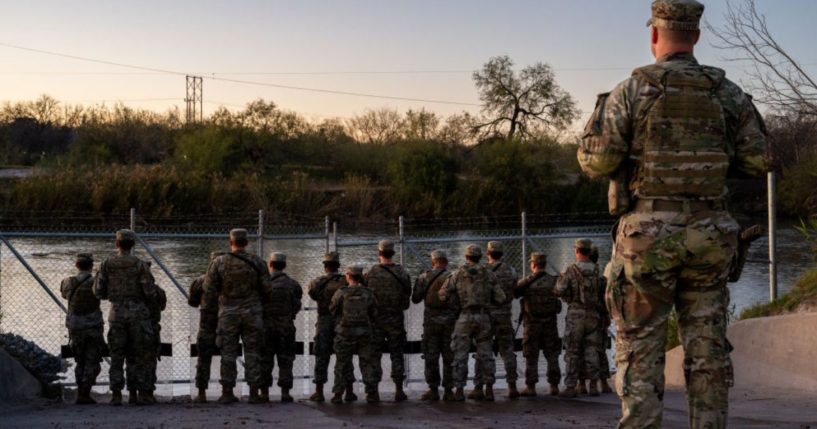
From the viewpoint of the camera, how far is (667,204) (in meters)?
4.92

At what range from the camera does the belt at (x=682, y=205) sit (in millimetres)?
4898

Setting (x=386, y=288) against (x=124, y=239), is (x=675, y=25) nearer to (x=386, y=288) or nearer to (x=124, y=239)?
(x=386, y=288)

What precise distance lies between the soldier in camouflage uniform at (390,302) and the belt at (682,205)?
6.51 m

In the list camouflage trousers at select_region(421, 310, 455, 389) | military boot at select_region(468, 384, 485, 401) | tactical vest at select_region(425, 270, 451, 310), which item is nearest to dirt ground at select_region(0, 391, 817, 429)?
military boot at select_region(468, 384, 485, 401)

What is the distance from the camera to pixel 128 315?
1080 cm

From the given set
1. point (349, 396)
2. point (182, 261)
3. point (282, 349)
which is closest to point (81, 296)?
point (282, 349)

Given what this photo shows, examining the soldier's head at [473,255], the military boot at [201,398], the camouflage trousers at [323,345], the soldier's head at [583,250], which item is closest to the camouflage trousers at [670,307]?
the soldier's head at [473,255]

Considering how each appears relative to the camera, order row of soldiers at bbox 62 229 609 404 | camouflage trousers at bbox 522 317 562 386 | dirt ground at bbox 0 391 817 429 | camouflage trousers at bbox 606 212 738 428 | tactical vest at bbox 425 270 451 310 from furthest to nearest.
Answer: camouflage trousers at bbox 522 317 562 386
tactical vest at bbox 425 270 451 310
row of soldiers at bbox 62 229 609 404
dirt ground at bbox 0 391 817 429
camouflage trousers at bbox 606 212 738 428

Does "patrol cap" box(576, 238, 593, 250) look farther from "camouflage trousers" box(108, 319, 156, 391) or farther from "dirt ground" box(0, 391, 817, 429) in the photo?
"camouflage trousers" box(108, 319, 156, 391)

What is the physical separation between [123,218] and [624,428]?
3072cm

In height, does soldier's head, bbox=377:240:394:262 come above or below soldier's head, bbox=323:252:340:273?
above

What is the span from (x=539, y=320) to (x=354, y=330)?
212cm

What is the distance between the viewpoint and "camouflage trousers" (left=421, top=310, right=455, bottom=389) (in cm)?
1128

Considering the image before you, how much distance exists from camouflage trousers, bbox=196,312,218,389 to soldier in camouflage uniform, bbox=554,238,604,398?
365 centimetres
